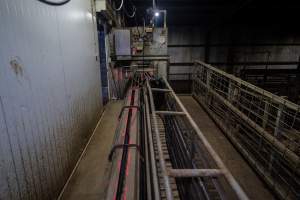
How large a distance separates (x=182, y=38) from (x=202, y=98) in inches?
219

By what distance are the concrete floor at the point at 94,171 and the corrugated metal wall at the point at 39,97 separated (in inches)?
4.4

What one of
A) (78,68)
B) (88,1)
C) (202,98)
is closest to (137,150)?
(78,68)

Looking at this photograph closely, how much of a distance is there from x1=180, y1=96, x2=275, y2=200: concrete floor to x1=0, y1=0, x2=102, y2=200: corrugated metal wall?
1.90 m

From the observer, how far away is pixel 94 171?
2.08 meters

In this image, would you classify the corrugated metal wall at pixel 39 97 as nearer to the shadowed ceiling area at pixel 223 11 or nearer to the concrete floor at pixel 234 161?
the concrete floor at pixel 234 161

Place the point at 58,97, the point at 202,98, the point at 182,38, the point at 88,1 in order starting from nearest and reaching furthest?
the point at 58,97 < the point at 88,1 < the point at 202,98 < the point at 182,38

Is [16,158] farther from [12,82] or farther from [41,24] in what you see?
[41,24]

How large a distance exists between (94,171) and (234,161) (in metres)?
1.76

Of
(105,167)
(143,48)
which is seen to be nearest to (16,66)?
(105,167)

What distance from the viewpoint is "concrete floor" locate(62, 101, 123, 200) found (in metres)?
1.76

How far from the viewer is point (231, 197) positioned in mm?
1941

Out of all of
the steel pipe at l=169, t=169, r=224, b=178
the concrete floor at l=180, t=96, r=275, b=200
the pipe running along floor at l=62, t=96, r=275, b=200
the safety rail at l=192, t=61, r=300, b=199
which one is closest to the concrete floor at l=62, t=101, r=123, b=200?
the pipe running along floor at l=62, t=96, r=275, b=200

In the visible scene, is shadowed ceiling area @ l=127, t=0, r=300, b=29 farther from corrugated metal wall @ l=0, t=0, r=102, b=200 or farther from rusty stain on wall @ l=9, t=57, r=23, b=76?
rusty stain on wall @ l=9, t=57, r=23, b=76

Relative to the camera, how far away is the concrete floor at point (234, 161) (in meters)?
1.98
